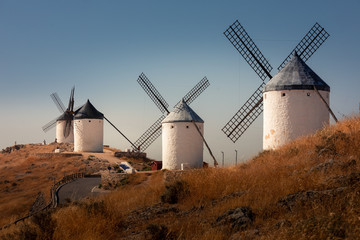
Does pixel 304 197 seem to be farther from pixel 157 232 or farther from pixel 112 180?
pixel 112 180

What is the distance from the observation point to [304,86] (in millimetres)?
17062

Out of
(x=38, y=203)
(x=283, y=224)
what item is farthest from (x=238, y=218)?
(x=38, y=203)

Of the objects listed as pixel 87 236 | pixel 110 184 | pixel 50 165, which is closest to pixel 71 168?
pixel 50 165

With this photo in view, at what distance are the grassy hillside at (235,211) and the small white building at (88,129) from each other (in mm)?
28632

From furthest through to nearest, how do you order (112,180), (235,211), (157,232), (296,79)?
1. (112,180)
2. (296,79)
3. (235,211)
4. (157,232)

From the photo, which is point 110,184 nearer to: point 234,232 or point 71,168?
point 71,168

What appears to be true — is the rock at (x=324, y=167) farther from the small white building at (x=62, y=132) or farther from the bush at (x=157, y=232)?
the small white building at (x=62, y=132)

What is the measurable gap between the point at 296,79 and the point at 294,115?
5.76 feet

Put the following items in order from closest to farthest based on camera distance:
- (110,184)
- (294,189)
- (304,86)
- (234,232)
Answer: (234,232) → (294,189) → (304,86) → (110,184)

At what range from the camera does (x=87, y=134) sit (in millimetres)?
37844

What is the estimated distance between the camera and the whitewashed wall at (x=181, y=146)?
2344 centimetres

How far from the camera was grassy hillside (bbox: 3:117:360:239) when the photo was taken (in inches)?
214

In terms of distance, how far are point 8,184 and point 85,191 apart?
11.4 metres

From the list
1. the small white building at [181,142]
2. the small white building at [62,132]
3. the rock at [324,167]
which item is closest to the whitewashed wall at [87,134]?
the small white building at [62,132]
